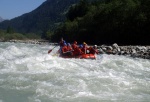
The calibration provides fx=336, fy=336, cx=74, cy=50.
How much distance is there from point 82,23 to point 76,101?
213 feet

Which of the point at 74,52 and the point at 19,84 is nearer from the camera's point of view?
the point at 19,84

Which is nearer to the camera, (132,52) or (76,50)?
(76,50)

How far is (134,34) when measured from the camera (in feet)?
178

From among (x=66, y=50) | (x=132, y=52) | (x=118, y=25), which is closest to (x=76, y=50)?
(x=66, y=50)

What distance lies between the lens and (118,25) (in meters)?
58.8

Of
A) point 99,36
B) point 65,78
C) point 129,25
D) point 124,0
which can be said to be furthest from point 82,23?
point 65,78

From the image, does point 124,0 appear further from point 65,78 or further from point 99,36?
point 65,78

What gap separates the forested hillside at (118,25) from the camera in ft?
172

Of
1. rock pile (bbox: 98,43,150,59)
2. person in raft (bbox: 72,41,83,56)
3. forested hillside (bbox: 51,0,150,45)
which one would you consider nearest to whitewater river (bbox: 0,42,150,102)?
person in raft (bbox: 72,41,83,56)

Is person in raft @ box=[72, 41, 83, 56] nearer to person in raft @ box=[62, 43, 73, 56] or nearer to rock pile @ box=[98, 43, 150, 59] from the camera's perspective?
person in raft @ box=[62, 43, 73, 56]

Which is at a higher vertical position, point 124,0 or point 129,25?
point 124,0

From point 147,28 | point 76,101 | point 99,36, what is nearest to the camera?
point 76,101

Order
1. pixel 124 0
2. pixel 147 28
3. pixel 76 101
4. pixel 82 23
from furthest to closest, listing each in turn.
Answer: pixel 82 23, pixel 124 0, pixel 147 28, pixel 76 101

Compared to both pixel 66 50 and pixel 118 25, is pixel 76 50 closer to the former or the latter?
pixel 66 50
